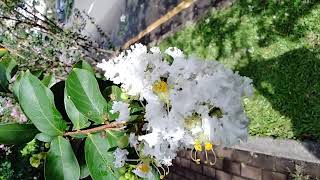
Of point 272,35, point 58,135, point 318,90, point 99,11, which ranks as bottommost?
point 58,135

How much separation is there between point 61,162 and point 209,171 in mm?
1958

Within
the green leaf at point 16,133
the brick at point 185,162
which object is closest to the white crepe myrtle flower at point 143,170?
the green leaf at point 16,133

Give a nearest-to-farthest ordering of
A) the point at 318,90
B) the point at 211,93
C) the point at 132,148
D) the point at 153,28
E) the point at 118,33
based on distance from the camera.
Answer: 1. the point at 211,93
2. the point at 132,148
3. the point at 318,90
4. the point at 153,28
5. the point at 118,33

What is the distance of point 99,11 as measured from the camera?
698 centimetres

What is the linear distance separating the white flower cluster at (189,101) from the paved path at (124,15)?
3.87 m

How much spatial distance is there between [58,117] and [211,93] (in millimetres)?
626

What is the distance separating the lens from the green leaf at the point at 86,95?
5.13 feet

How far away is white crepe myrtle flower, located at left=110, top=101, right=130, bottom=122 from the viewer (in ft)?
4.55

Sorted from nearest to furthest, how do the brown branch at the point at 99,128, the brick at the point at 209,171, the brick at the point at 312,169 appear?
the brown branch at the point at 99,128 < the brick at the point at 312,169 < the brick at the point at 209,171

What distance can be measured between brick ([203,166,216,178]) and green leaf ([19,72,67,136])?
1.93 metres

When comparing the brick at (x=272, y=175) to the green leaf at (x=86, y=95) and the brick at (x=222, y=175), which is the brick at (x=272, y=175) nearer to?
the brick at (x=222, y=175)

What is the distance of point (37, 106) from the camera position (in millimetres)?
1567

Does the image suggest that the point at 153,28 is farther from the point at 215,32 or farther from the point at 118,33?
the point at 215,32

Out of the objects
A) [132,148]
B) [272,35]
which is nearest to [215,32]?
[272,35]
